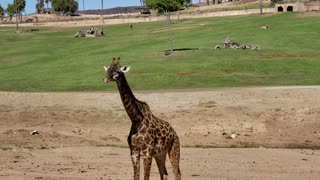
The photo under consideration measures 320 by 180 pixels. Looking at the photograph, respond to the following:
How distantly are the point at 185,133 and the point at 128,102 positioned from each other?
41.4ft

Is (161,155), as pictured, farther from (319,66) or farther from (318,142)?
(319,66)

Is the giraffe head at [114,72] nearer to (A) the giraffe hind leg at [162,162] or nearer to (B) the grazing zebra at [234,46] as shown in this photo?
(A) the giraffe hind leg at [162,162]

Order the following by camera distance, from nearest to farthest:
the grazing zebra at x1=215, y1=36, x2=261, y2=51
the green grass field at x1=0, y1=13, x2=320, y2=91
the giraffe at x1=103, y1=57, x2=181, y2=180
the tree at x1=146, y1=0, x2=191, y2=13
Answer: the giraffe at x1=103, y1=57, x2=181, y2=180, the green grass field at x1=0, y1=13, x2=320, y2=91, the grazing zebra at x1=215, y1=36, x2=261, y2=51, the tree at x1=146, y1=0, x2=191, y2=13

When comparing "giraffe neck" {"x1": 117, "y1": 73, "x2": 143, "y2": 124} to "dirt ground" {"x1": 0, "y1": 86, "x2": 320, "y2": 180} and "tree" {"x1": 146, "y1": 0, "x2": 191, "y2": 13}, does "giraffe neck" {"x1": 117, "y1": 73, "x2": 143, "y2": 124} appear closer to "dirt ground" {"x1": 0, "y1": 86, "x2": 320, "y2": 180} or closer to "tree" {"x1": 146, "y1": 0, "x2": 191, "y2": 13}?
"dirt ground" {"x1": 0, "y1": 86, "x2": 320, "y2": 180}

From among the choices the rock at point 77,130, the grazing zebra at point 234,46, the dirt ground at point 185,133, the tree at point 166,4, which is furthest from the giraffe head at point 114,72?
the tree at point 166,4

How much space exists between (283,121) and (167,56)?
82.7 ft

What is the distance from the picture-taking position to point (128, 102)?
1109cm

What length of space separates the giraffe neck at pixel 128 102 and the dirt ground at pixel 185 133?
157 inches

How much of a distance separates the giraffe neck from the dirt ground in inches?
157

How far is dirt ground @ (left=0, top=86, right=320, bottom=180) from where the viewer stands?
53.0 ft

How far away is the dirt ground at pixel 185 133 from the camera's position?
53.0ft

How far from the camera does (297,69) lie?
40.9 metres

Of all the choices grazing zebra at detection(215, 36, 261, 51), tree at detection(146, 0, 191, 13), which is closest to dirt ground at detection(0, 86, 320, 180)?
grazing zebra at detection(215, 36, 261, 51)

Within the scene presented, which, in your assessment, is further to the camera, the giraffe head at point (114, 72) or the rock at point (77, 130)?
the rock at point (77, 130)
